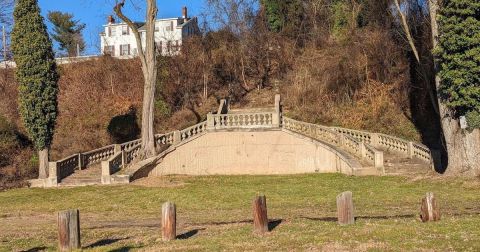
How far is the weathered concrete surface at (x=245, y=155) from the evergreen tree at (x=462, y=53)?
1066 cm

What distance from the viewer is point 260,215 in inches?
479

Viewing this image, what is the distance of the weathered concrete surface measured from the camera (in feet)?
102

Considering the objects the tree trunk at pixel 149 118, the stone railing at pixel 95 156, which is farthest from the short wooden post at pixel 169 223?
the stone railing at pixel 95 156

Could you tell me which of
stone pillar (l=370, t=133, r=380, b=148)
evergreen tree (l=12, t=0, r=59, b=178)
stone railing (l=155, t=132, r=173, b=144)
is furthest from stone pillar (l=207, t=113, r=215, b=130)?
stone pillar (l=370, t=133, r=380, b=148)

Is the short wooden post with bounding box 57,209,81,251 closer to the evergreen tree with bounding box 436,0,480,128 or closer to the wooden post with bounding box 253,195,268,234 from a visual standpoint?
the wooden post with bounding box 253,195,268,234

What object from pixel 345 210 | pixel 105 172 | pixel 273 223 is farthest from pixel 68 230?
pixel 105 172

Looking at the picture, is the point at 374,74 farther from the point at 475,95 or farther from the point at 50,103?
the point at 50,103

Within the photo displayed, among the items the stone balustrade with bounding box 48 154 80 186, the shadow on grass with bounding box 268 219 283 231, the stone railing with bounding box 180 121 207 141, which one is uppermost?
the stone railing with bounding box 180 121 207 141

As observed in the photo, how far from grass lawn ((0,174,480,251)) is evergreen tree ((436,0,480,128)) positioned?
295 centimetres

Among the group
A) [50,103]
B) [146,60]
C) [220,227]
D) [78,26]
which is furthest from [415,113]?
[78,26]

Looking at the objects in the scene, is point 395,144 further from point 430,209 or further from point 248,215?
point 430,209

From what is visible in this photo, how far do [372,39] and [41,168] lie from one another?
24049mm

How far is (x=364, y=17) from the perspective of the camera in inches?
1745

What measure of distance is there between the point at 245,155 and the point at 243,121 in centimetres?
201
